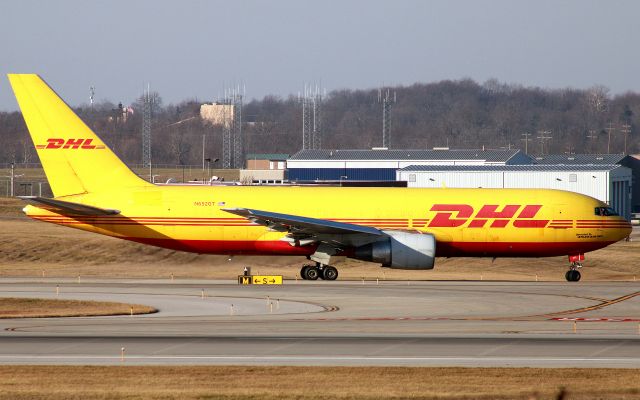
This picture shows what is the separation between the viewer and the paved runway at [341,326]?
85.9 ft

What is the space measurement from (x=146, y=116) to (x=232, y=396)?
125179mm

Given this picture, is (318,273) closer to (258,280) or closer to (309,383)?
(258,280)

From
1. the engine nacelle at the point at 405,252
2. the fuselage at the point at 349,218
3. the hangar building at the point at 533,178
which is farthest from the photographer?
the hangar building at the point at 533,178

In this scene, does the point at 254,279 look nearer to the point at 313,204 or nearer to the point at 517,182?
the point at 313,204

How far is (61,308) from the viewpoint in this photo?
36.2 meters

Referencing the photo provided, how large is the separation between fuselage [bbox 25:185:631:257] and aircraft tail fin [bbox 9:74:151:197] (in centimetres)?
67

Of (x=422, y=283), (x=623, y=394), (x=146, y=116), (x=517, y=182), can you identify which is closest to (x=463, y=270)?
(x=422, y=283)

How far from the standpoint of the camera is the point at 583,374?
934 inches

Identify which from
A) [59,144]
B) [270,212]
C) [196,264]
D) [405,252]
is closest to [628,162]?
[196,264]

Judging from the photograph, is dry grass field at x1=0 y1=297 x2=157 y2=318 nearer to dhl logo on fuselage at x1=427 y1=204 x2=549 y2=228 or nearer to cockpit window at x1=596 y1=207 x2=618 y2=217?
dhl logo on fuselage at x1=427 y1=204 x2=549 y2=228

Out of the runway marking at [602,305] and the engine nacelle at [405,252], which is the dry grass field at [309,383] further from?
the engine nacelle at [405,252]

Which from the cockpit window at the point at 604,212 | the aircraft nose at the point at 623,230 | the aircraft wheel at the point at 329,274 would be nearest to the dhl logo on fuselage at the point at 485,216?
the cockpit window at the point at 604,212

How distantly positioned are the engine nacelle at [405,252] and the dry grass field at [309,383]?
71.7ft

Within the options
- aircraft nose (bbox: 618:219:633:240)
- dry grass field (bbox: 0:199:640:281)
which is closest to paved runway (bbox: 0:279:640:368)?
aircraft nose (bbox: 618:219:633:240)
